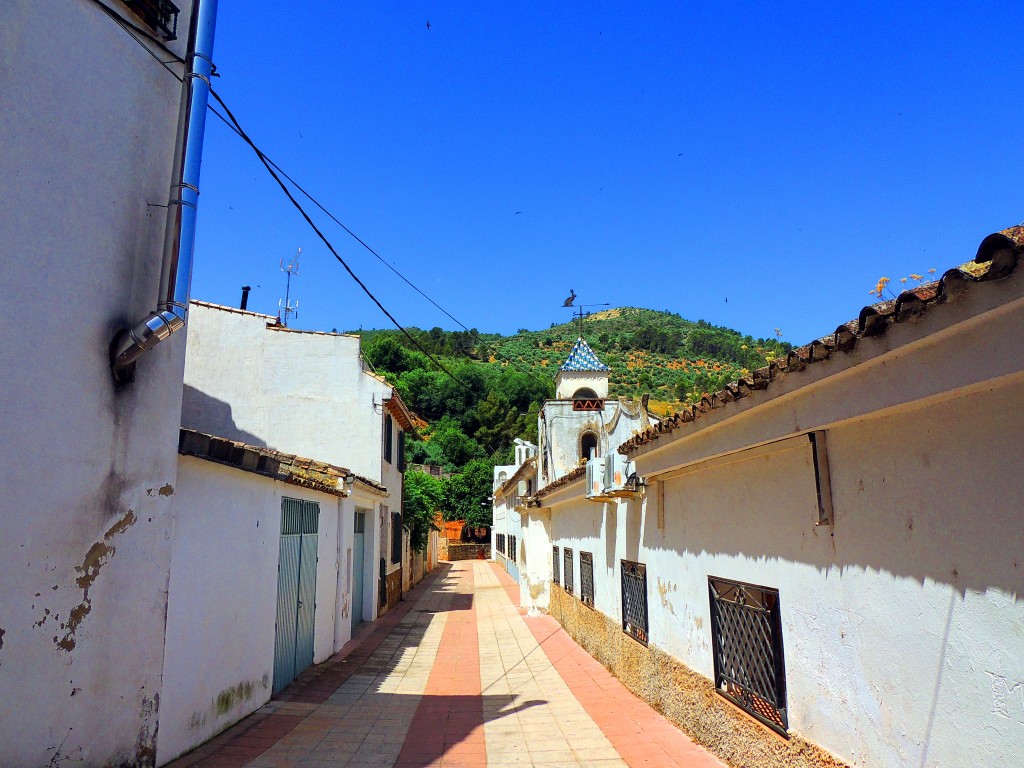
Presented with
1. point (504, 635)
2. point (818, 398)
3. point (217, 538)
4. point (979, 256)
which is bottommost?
point (504, 635)

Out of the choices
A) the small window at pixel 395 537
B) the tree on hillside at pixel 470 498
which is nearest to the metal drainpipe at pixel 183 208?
the small window at pixel 395 537

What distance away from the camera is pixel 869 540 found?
13.0ft

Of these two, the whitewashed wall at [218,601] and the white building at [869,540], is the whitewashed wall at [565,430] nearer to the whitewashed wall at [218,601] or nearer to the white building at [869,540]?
the whitewashed wall at [218,601]

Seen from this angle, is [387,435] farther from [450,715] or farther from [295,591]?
[450,715]

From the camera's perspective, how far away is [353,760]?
247 inches

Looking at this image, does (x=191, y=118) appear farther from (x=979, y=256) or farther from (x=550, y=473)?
(x=550, y=473)

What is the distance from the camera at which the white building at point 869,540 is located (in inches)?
118

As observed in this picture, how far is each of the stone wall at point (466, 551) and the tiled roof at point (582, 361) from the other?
89.3 ft

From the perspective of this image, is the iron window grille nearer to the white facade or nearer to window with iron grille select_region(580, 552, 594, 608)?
window with iron grille select_region(580, 552, 594, 608)

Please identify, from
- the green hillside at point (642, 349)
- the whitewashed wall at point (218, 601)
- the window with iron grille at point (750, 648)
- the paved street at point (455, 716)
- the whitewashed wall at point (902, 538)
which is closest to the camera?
the whitewashed wall at point (902, 538)

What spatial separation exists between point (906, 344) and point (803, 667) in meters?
2.54

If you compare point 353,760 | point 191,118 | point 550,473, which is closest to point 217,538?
point 353,760

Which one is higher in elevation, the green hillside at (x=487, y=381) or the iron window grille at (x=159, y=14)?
the green hillside at (x=487, y=381)

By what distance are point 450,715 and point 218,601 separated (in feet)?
10.4
